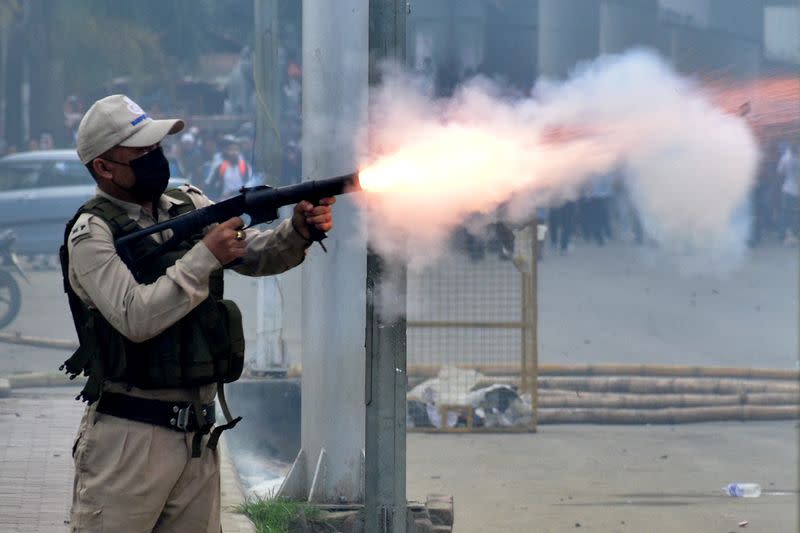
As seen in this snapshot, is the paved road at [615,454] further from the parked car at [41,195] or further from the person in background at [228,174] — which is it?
the person in background at [228,174]

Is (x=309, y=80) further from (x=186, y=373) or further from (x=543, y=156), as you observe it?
(x=186, y=373)

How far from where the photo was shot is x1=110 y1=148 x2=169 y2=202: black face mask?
12.3ft

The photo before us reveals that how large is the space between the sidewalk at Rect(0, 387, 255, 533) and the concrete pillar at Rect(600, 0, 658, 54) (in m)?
11.4

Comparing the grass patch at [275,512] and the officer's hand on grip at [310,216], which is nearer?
the officer's hand on grip at [310,216]

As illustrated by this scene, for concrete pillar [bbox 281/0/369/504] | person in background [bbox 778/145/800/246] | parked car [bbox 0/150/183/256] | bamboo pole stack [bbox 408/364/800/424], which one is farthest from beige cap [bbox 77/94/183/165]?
parked car [bbox 0/150/183/256]

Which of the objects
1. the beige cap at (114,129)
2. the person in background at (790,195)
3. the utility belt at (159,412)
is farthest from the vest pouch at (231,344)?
the person in background at (790,195)

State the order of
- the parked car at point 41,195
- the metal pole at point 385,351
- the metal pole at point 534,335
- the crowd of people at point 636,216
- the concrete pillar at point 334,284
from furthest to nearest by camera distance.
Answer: the crowd of people at point 636,216, the parked car at point 41,195, the metal pole at point 534,335, the concrete pillar at point 334,284, the metal pole at point 385,351

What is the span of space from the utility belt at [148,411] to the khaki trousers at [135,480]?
2 cm

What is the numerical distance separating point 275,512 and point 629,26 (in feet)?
46.9

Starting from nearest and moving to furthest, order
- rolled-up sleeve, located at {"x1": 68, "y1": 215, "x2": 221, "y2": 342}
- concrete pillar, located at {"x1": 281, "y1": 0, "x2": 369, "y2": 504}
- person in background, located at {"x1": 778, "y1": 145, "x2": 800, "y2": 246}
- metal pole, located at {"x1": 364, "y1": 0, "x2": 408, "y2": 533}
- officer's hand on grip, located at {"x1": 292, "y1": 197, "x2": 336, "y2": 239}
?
rolled-up sleeve, located at {"x1": 68, "y1": 215, "x2": 221, "y2": 342} → officer's hand on grip, located at {"x1": 292, "y1": 197, "x2": 336, "y2": 239} → metal pole, located at {"x1": 364, "y1": 0, "x2": 408, "y2": 533} → concrete pillar, located at {"x1": 281, "y1": 0, "x2": 369, "y2": 504} → person in background, located at {"x1": 778, "y1": 145, "x2": 800, "y2": 246}

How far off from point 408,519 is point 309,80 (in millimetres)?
2102

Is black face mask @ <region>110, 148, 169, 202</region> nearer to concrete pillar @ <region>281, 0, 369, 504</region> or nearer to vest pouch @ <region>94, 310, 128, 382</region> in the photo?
vest pouch @ <region>94, 310, 128, 382</region>

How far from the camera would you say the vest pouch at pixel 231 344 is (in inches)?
149

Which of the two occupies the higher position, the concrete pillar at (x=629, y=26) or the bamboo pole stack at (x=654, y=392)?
the concrete pillar at (x=629, y=26)
